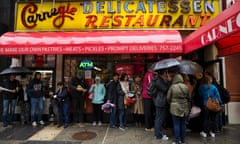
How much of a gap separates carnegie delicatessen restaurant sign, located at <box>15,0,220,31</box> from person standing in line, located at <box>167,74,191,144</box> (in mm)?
3148

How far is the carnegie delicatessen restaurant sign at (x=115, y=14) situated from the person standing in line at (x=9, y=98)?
7.19ft

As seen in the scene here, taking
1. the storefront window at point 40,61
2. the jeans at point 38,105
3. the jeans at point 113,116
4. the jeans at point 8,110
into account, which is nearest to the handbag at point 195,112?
the jeans at point 113,116

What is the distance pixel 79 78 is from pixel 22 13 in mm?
3613

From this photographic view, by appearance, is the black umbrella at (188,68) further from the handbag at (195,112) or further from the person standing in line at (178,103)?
the handbag at (195,112)

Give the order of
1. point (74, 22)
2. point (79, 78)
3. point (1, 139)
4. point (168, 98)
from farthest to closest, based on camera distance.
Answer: point (74, 22) → point (79, 78) → point (1, 139) → point (168, 98)

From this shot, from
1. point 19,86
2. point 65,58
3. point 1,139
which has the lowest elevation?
point 1,139

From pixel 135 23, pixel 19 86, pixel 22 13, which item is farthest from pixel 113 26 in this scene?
pixel 19 86

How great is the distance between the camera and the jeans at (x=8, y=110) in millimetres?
6719

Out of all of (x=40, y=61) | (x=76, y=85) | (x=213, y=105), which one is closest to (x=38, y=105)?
(x=76, y=85)

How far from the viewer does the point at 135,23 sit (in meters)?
7.21

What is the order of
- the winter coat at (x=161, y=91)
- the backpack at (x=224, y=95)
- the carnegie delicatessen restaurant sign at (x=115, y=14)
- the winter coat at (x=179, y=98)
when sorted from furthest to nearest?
the carnegie delicatessen restaurant sign at (x=115, y=14) < the backpack at (x=224, y=95) < the winter coat at (x=161, y=91) < the winter coat at (x=179, y=98)

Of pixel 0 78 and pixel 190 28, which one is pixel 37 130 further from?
pixel 190 28

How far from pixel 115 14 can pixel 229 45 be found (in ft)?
13.9

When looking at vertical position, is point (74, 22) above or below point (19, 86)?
above
